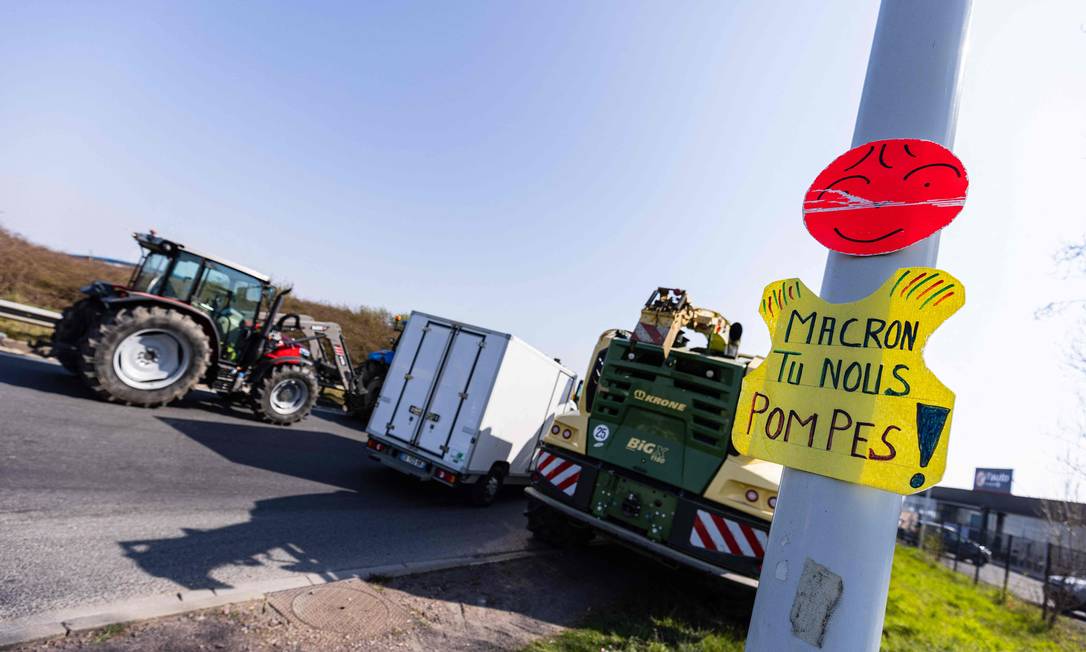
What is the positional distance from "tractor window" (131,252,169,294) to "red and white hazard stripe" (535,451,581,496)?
752 centimetres

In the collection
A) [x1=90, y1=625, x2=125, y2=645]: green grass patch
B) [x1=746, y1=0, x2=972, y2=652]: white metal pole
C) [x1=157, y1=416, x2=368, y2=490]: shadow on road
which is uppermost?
[x1=746, y1=0, x2=972, y2=652]: white metal pole

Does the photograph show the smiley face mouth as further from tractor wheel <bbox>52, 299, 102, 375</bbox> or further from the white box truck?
tractor wheel <bbox>52, 299, 102, 375</bbox>

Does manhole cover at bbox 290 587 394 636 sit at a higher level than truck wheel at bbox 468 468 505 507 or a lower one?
lower

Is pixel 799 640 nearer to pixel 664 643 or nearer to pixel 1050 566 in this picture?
pixel 664 643

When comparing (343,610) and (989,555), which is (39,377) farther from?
(989,555)

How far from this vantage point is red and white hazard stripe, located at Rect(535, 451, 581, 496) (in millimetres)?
5738

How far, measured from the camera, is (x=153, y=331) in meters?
8.55

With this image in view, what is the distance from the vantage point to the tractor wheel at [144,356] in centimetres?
812

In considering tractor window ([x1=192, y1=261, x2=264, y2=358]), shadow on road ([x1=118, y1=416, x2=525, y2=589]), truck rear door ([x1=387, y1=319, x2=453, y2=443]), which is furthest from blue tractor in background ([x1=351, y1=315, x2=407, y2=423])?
truck rear door ([x1=387, y1=319, x2=453, y2=443])

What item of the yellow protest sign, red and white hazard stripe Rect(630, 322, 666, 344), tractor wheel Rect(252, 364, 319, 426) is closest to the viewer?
the yellow protest sign

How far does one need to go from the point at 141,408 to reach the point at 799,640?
10.0 meters

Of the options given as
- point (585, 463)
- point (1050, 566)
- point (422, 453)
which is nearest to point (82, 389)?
point (422, 453)

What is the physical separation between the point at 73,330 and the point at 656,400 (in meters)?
9.93

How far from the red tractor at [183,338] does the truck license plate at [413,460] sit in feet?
11.4
